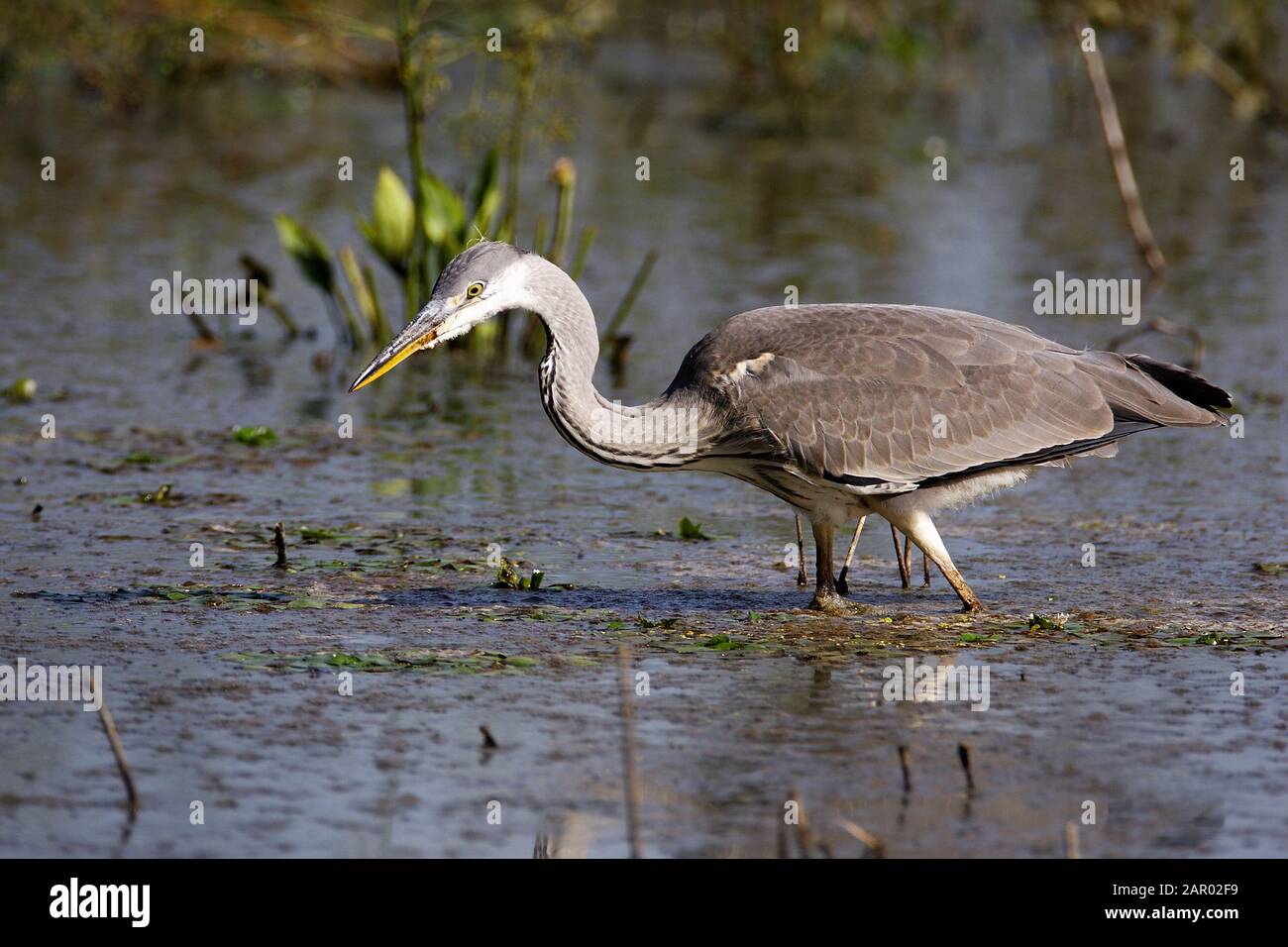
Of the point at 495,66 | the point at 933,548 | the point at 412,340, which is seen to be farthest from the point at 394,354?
the point at 495,66

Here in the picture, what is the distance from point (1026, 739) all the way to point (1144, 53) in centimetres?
2027

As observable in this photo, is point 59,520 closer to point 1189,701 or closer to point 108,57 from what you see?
point 1189,701

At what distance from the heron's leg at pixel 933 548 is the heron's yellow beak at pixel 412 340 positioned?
2007mm

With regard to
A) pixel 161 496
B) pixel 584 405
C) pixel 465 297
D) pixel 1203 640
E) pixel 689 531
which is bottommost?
pixel 1203 640

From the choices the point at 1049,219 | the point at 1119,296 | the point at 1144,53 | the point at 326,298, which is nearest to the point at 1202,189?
the point at 1049,219

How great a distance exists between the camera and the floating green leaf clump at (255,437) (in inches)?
405

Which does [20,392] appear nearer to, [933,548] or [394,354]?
[394,354]

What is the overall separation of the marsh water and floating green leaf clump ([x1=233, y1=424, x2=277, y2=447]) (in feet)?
0.20

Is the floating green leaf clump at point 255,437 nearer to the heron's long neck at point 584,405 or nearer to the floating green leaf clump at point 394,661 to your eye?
the heron's long neck at point 584,405

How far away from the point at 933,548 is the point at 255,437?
Answer: 4.16 metres

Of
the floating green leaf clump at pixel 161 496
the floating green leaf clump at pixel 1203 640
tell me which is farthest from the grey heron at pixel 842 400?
the floating green leaf clump at pixel 161 496

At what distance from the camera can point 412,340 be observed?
738 centimetres

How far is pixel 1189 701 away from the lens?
6770 mm

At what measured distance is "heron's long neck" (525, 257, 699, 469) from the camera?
7402 mm
